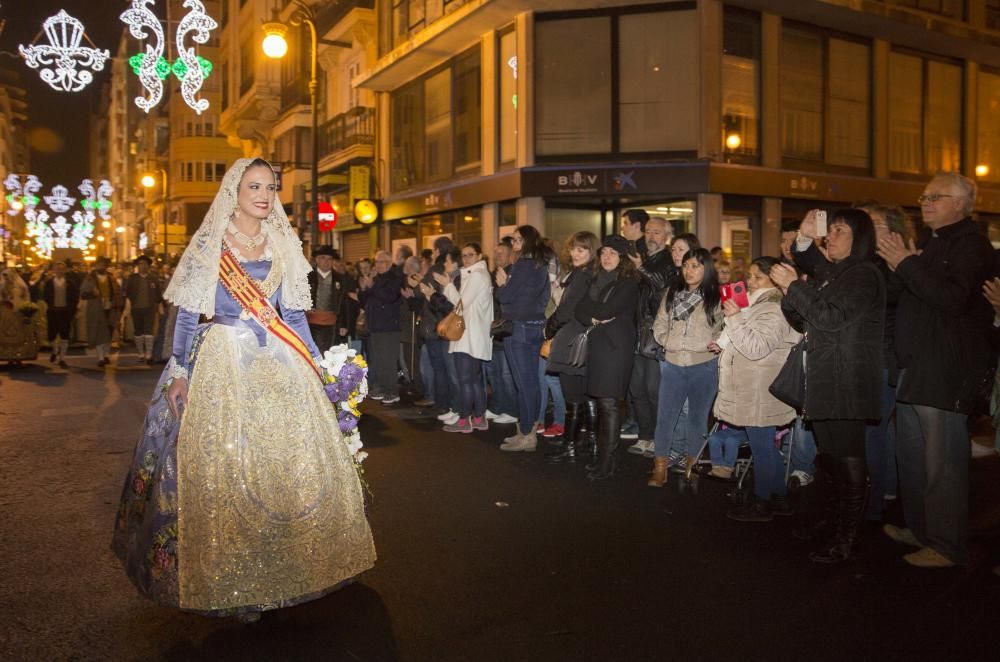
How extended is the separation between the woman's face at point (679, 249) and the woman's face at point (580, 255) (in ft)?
2.42

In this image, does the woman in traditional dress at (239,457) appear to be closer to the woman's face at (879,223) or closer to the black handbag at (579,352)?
the black handbag at (579,352)

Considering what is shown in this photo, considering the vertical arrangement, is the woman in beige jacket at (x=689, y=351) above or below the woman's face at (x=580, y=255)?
below

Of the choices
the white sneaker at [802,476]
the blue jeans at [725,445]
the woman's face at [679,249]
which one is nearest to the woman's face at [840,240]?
the woman's face at [679,249]

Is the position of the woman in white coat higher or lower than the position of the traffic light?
lower

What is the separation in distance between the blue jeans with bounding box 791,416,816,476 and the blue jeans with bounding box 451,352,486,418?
3641 millimetres

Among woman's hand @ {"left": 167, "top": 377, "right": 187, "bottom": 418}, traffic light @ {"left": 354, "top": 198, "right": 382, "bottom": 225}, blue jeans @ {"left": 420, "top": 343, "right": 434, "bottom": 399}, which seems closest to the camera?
woman's hand @ {"left": 167, "top": 377, "right": 187, "bottom": 418}

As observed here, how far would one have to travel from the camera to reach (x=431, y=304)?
34.1ft

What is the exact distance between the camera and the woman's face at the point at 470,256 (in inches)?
375

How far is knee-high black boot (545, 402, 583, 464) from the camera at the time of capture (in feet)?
26.1

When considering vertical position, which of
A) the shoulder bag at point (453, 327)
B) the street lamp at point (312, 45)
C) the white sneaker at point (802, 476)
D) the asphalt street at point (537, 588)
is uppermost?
the street lamp at point (312, 45)

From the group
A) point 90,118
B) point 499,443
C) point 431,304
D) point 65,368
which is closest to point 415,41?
point 65,368

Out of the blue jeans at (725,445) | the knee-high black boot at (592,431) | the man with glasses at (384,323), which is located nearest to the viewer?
the blue jeans at (725,445)

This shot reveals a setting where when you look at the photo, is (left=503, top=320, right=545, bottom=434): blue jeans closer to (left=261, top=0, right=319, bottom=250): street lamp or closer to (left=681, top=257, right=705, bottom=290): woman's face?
(left=681, top=257, right=705, bottom=290): woman's face

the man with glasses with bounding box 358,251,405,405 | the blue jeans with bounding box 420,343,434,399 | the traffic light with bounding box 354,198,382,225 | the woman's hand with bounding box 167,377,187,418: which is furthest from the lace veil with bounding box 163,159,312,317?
the traffic light with bounding box 354,198,382,225
